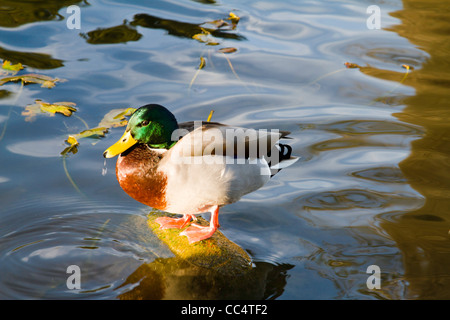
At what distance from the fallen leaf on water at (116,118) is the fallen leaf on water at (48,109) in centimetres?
31

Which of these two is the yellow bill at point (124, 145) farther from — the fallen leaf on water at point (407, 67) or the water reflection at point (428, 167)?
the fallen leaf on water at point (407, 67)

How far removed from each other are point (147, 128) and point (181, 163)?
0.86 ft

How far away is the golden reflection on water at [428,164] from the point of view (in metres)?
3.07

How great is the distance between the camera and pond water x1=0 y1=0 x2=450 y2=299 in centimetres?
303

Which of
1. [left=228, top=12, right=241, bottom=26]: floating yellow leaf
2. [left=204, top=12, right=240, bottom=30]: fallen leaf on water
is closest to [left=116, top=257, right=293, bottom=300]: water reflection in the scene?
[left=204, top=12, right=240, bottom=30]: fallen leaf on water

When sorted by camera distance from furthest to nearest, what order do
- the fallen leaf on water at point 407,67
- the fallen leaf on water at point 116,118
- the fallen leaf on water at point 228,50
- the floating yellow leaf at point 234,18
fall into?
the floating yellow leaf at point 234,18
the fallen leaf on water at point 228,50
the fallen leaf on water at point 407,67
the fallen leaf on water at point 116,118

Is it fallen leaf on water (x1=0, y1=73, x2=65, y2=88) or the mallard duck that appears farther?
fallen leaf on water (x1=0, y1=73, x2=65, y2=88)

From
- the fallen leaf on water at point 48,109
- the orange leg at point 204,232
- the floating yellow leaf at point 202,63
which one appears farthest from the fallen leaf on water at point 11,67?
the orange leg at point 204,232

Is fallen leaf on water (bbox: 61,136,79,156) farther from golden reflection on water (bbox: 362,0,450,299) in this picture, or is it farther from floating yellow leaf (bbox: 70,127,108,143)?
golden reflection on water (bbox: 362,0,450,299)

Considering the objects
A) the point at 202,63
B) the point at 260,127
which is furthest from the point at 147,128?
the point at 202,63

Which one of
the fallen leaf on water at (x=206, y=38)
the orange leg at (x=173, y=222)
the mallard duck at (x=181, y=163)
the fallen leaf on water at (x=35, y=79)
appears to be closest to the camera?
the mallard duck at (x=181, y=163)

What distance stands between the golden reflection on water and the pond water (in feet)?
0.04

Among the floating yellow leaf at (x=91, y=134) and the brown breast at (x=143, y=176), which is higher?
the floating yellow leaf at (x=91, y=134)

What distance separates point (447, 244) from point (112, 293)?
196cm
